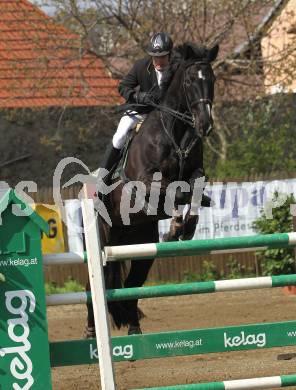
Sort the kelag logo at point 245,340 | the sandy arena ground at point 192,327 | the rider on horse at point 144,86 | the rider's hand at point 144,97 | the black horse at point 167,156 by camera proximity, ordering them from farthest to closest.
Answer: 1. the rider's hand at point 144,97
2. the rider on horse at point 144,86
3. the black horse at point 167,156
4. the sandy arena ground at point 192,327
5. the kelag logo at point 245,340

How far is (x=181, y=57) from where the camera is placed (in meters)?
7.96

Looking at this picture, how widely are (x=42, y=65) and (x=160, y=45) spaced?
10187 millimetres

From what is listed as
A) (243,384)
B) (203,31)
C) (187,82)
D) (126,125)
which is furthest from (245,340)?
(203,31)

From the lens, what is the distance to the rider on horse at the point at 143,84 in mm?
7810

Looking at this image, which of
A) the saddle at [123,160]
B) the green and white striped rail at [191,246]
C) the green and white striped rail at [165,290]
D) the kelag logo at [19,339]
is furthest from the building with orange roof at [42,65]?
the kelag logo at [19,339]

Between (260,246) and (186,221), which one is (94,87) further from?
(260,246)

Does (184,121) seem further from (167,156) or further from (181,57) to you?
(181,57)

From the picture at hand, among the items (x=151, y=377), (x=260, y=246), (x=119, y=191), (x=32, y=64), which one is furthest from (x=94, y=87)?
(x=260, y=246)

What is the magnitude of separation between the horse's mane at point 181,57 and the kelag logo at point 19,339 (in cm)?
383

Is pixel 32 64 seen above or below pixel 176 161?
above

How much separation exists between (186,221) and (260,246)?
249 cm

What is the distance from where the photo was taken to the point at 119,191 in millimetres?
8195

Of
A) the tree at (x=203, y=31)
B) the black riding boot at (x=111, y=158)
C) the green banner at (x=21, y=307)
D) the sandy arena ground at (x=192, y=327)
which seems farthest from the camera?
the tree at (x=203, y=31)

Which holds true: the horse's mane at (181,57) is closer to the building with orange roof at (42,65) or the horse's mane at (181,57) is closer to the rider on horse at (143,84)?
the rider on horse at (143,84)
